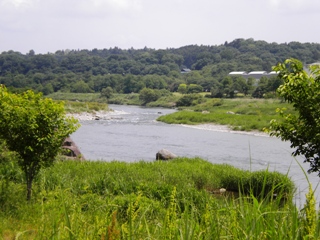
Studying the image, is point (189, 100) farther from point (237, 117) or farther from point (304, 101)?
point (304, 101)

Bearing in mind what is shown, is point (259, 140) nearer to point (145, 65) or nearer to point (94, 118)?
point (94, 118)

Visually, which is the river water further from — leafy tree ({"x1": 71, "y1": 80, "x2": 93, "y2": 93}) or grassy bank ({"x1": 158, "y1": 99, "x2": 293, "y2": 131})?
leafy tree ({"x1": 71, "y1": 80, "x2": 93, "y2": 93})

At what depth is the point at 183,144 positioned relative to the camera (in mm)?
39438

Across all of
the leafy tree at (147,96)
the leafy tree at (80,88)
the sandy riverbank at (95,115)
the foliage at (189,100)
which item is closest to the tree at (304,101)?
the sandy riverbank at (95,115)

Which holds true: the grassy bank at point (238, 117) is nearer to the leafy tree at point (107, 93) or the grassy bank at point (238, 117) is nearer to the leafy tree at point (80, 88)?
the leafy tree at point (107, 93)

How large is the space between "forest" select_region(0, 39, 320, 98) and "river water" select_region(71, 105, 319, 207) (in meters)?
31.9

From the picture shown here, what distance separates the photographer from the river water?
102 ft

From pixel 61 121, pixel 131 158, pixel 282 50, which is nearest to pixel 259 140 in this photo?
pixel 131 158

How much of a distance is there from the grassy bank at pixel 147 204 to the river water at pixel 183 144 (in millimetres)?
6516

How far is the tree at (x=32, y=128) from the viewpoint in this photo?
41.5 ft

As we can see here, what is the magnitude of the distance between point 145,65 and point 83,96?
58.3 meters

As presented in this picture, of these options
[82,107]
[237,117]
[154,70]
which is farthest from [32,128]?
[154,70]

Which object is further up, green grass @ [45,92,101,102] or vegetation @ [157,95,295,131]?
vegetation @ [157,95,295,131]

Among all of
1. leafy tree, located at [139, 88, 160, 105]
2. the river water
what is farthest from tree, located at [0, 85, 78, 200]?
leafy tree, located at [139, 88, 160, 105]
